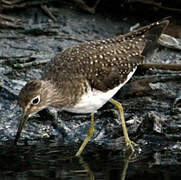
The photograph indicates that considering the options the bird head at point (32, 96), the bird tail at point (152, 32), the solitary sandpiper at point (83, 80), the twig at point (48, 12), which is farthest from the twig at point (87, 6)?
the bird head at point (32, 96)

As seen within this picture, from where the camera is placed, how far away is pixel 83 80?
6.80 m

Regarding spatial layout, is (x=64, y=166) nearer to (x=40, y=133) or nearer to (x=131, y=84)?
(x=40, y=133)

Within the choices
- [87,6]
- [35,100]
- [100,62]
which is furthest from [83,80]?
[87,6]

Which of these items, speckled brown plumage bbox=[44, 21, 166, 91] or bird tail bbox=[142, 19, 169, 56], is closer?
speckled brown plumage bbox=[44, 21, 166, 91]

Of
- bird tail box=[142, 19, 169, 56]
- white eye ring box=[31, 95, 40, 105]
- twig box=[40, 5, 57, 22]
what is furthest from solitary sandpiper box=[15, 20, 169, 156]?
twig box=[40, 5, 57, 22]

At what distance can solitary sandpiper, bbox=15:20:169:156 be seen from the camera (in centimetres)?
663

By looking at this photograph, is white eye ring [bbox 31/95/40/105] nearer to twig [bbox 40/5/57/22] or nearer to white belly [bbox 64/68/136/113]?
white belly [bbox 64/68/136/113]

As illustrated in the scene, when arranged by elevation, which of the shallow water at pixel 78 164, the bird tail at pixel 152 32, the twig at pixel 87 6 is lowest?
the shallow water at pixel 78 164

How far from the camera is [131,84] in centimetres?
852

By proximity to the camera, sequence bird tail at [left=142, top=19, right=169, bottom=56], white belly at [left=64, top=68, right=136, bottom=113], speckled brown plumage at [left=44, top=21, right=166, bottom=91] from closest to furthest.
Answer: white belly at [left=64, top=68, right=136, bottom=113]
speckled brown plumage at [left=44, top=21, right=166, bottom=91]
bird tail at [left=142, top=19, right=169, bottom=56]

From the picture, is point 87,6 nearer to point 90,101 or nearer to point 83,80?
point 83,80

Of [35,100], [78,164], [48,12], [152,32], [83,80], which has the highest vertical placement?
[152,32]

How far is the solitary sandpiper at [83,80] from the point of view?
21.7 ft

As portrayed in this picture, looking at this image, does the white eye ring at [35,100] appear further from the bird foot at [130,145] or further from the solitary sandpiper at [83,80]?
the bird foot at [130,145]
